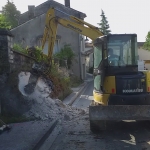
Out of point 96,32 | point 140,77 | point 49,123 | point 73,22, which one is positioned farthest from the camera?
point 73,22

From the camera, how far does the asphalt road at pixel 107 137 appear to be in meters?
7.93

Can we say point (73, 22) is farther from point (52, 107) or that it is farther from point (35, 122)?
point (35, 122)

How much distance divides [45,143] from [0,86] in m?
3.93

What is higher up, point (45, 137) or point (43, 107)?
point (43, 107)

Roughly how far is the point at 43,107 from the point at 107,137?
12.1 feet

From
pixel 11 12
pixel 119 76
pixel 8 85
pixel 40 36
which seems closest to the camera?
pixel 119 76

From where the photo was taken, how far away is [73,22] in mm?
14492

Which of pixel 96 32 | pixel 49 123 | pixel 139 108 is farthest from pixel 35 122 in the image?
pixel 96 32

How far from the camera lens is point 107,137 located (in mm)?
8930

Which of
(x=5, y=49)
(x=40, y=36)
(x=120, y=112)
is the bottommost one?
(x=120, y=112)

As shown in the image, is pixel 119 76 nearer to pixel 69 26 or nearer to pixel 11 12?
pixel 69 26

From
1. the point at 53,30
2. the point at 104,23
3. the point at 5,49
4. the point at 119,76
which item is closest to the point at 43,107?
the point at 5,49

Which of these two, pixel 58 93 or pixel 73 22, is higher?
pixel 73 22

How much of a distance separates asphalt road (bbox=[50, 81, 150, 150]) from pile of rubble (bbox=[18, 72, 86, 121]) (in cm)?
93
